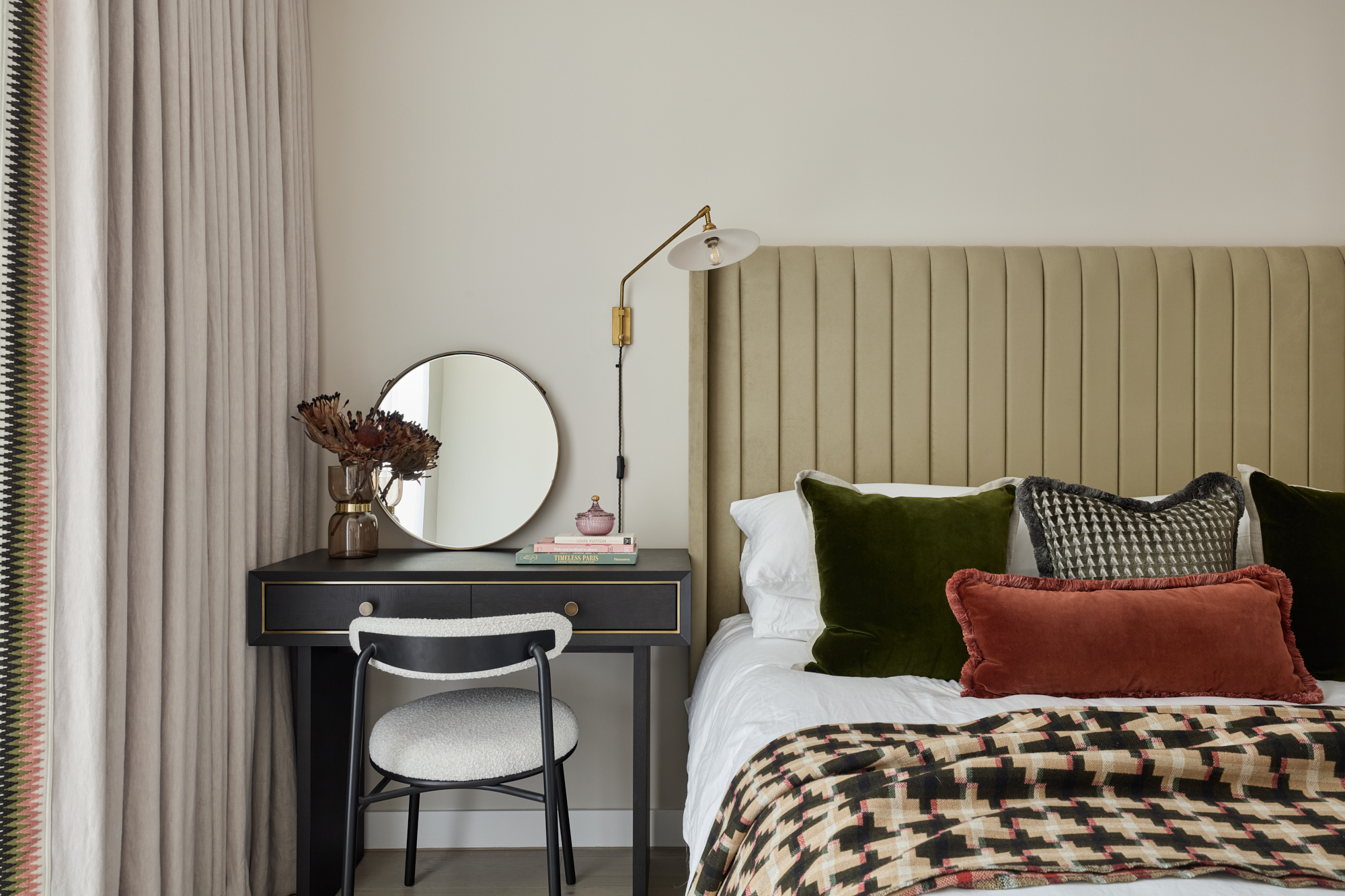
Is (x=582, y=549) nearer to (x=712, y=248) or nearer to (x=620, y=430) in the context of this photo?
(x=620, y=430)

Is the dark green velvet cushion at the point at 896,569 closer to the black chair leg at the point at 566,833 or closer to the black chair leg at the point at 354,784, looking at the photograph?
the black chair leg at the point at 566,833

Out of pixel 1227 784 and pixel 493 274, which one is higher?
pixel 493 274

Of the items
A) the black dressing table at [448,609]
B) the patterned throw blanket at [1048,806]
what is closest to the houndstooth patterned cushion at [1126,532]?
the patterned throw blanket at [1048,806]

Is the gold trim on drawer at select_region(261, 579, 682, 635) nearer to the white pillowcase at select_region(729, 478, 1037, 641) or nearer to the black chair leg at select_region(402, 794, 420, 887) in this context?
the white pillowcase at select_region(729, 478, 1037, 641)

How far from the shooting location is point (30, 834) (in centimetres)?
123

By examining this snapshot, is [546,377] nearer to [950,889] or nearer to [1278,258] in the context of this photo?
[950,889]

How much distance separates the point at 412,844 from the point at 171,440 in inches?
45.5

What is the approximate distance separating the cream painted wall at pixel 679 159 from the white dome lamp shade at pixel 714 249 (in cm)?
32

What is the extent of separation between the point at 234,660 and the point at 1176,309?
99.9 inches

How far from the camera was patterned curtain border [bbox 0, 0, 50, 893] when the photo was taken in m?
1.22

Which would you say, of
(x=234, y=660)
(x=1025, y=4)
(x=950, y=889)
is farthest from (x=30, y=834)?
(x=1025, y=4)

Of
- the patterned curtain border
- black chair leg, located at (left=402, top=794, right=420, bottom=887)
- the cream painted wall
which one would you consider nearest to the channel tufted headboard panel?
the cream painted wall

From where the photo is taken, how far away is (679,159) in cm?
220

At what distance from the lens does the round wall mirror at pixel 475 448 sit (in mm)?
2174
